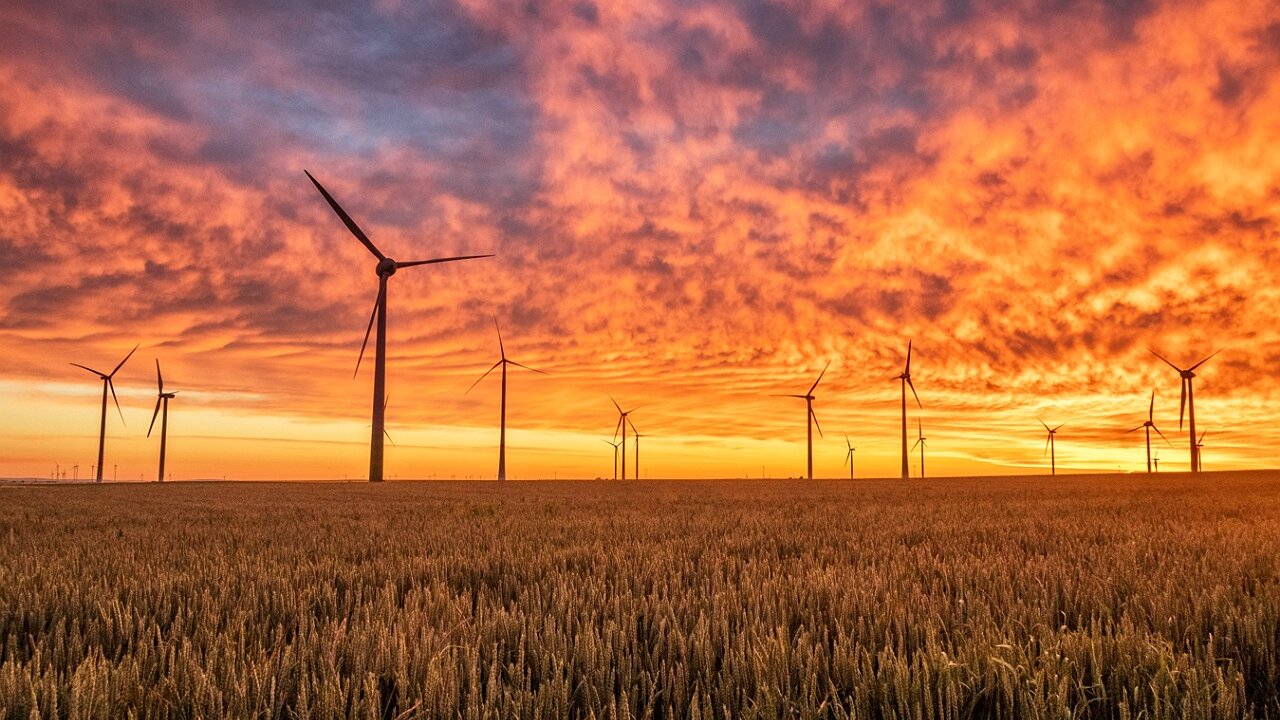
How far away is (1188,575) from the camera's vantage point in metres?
6.23

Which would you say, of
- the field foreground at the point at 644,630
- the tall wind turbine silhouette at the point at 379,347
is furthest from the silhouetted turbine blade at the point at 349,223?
the field foreground at the point at 644,630

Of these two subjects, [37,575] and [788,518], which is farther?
[788,518]

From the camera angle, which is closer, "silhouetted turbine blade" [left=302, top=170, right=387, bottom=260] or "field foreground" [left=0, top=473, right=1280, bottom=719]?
"field foreground" [left=0, top=473, right=1280, bottom=719]

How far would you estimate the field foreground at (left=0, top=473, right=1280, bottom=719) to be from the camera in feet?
9.52

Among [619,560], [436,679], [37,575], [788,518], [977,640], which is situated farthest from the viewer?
[788,518]

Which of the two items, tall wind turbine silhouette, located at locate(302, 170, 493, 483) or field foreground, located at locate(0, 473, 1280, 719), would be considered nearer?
field foreground, located at locate(0, 473, 1280, 719)

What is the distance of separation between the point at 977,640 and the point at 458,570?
4864mm

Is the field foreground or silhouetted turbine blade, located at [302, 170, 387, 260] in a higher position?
silhouetted turbine blade, located at [302, 170, 387, 260]

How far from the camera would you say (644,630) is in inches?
171

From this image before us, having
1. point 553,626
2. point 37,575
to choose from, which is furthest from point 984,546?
point 37,575

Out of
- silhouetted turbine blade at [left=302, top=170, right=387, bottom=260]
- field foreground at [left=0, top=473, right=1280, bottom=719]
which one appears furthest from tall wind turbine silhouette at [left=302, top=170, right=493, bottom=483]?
field foreground at [left=0, top=473, right=1280, bottom=719]

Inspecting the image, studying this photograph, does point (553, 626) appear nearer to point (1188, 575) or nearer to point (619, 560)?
point (619, 560)

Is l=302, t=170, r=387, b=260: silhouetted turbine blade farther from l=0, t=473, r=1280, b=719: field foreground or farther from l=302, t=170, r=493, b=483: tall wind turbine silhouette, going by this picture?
l=0, t=473, r=1280, b=719: field foreground

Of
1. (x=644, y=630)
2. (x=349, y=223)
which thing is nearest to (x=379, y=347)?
(x=349, y=223)
